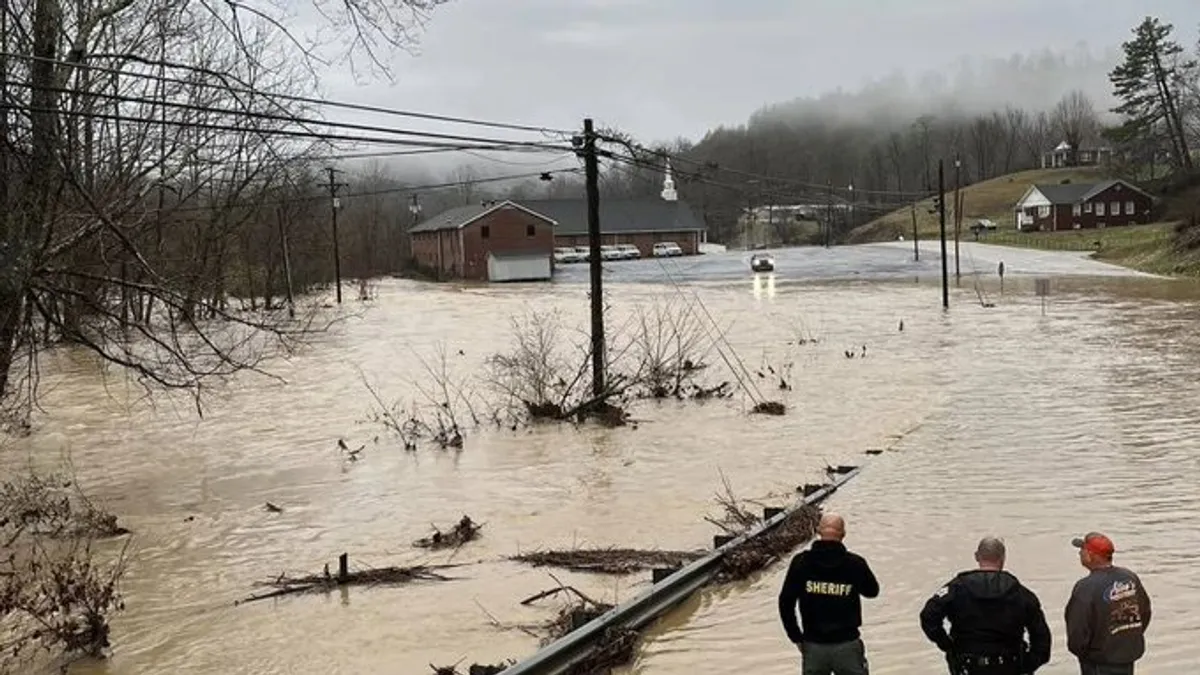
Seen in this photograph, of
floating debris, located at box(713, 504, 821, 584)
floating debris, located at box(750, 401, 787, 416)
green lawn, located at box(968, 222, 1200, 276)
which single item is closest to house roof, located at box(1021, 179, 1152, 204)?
green lawn, located at box(968, 222, 1200, 276)

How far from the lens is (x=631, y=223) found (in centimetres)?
12488

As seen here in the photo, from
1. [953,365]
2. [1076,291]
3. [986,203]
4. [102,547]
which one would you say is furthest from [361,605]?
[986,203]

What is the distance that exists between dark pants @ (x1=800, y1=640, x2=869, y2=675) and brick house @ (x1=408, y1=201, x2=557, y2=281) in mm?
93496

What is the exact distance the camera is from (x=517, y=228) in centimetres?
10469

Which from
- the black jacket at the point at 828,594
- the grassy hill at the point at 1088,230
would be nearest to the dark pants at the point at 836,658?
the black jacket at the point at 828,594

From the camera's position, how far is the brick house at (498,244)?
100812mm

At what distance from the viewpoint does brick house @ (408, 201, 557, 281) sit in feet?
331

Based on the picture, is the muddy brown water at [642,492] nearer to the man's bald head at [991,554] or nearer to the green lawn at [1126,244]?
the man's bald head at [991,554]

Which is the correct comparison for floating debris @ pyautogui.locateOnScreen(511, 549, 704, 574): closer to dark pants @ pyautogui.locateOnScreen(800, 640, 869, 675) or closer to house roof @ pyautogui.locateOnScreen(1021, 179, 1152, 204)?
dark pants @ pyautogui.locateOnScreen(800, 640, 869, 675)

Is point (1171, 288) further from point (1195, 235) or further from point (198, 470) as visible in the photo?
point (198, 470)

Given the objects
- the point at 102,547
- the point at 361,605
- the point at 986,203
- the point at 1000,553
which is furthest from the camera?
the point at 986,203

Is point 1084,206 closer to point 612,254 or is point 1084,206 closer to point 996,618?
point 612,254

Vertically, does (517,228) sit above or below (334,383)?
above

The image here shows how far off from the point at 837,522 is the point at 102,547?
33.8 feet
